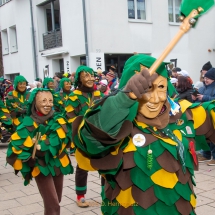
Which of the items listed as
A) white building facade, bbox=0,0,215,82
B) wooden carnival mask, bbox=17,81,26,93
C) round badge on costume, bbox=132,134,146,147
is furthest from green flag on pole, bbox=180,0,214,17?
white building facade, bbox=0,0,215,82

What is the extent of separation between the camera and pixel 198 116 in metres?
2.45

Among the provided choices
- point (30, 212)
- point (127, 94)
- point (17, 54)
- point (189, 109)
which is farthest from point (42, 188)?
point (17, 54)

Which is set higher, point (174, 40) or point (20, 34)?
point (20, 34)

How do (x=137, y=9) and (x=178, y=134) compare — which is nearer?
(x=178, y=134)

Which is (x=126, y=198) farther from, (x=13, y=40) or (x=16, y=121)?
(x=13, y=40)

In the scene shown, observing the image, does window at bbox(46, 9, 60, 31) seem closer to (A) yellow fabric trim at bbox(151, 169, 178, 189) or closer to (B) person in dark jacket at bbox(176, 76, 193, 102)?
(B) person in dark jacket at bbox(176, 76, 193, 102)

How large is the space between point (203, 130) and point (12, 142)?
6.17ft

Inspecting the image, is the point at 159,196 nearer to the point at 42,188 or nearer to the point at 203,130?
the point at 203,130

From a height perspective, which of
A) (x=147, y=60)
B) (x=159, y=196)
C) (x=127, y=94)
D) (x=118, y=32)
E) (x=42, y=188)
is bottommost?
(x=42, y=188)

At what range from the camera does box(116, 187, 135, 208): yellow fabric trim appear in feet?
7.22

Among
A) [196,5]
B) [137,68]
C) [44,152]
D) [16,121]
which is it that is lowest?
[16,121]

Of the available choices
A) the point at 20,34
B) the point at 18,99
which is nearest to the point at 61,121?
the point at 18,99

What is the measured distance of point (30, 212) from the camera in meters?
4.30

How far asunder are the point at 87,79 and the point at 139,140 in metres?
2.98
